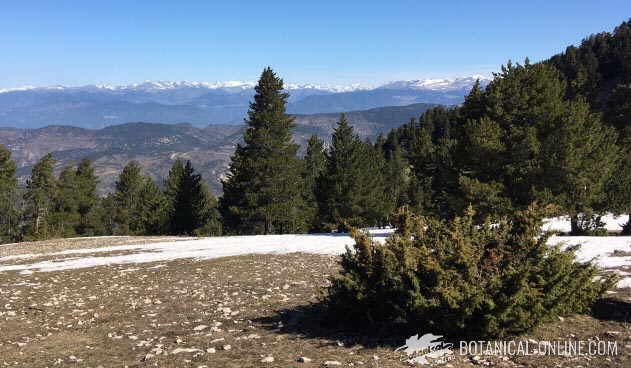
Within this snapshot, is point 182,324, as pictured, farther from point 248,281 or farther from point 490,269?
point 490,269

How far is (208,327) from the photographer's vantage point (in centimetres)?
895

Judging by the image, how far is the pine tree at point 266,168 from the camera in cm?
4372

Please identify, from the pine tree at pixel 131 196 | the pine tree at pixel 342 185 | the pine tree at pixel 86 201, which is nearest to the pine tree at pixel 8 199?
the pine tree at pixel 86 201

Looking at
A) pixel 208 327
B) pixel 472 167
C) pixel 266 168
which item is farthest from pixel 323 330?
pixel 266 168

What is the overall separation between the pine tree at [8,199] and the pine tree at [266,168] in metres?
44.7

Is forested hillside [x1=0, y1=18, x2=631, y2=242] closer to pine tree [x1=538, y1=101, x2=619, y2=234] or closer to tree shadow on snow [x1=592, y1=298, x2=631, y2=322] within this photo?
pine tree [x1=538, y1=101, x2=619, y2=234]

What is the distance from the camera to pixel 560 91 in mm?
24922

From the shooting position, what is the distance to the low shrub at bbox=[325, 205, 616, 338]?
6.55 m

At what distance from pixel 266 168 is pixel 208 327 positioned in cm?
3539

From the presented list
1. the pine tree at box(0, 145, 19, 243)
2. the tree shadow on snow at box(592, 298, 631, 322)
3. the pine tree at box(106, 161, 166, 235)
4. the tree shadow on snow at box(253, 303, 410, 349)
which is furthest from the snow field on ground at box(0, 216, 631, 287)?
the pine tree at box(106, 161, 166, 235)

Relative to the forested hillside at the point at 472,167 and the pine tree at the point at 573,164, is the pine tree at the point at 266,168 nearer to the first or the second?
the forested hillside at the point at 472,167

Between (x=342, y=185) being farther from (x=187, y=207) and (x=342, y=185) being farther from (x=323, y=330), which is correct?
(x=323, y=330)

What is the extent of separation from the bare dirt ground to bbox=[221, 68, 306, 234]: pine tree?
28.4 meters

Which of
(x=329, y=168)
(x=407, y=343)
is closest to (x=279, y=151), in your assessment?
(x=329, y=168)
